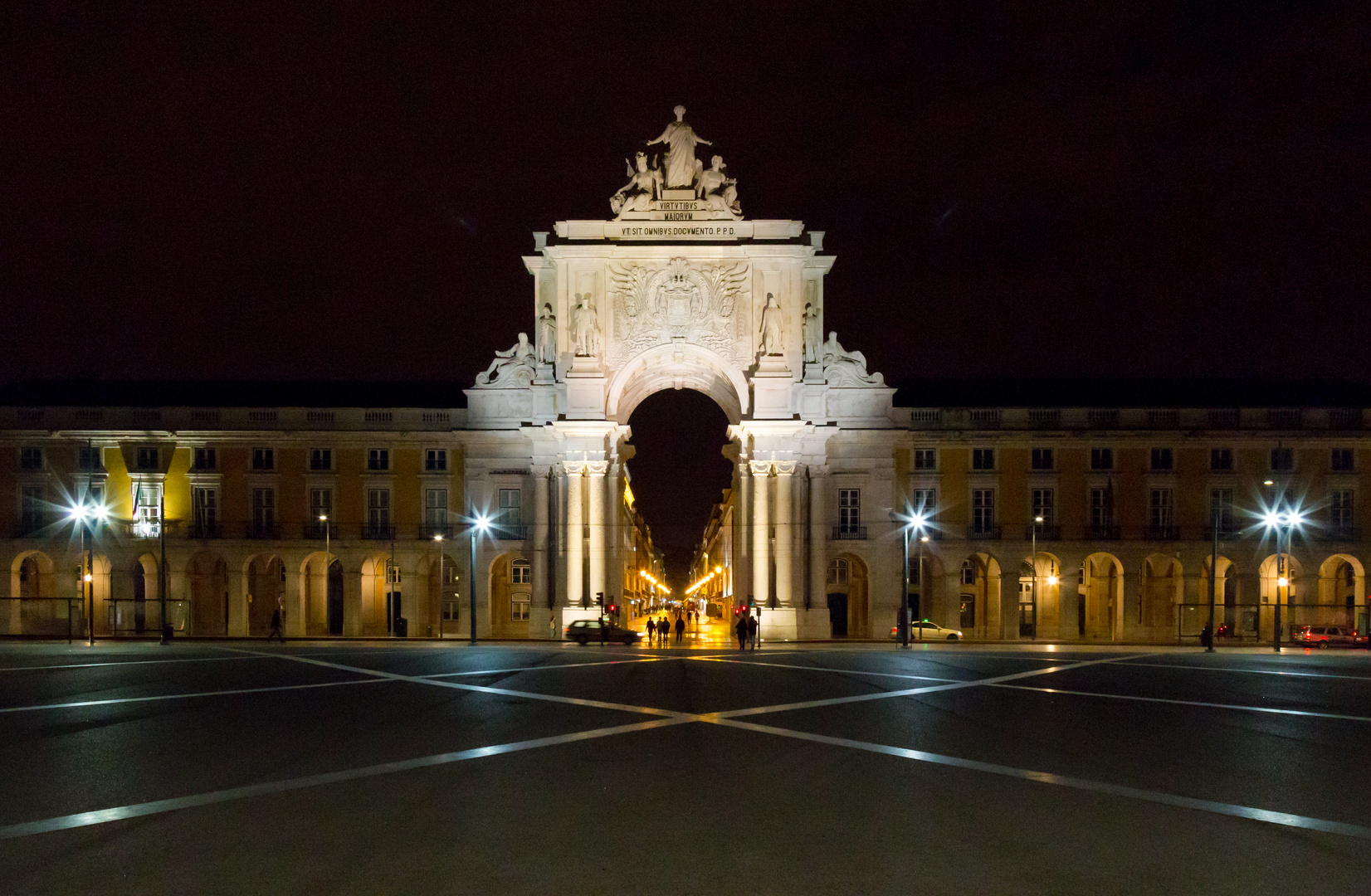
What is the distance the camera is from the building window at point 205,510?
6031 centimetres

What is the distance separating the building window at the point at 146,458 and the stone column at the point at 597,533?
2250 cm

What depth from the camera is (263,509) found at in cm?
6075

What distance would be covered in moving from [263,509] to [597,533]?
17845 mm

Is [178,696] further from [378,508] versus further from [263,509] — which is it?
[263,509]

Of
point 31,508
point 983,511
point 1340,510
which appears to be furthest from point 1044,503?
point 31,508

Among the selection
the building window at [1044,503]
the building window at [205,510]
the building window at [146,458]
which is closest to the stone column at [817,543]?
the building window at [1044,503]

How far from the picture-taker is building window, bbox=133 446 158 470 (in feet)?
198

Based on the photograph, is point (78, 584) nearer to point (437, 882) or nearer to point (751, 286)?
point (751, 286)

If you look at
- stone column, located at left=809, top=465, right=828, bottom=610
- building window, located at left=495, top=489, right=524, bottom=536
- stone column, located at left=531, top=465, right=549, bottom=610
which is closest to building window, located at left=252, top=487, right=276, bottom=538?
building window, located at left=495, top=489, right=524, bottom=536

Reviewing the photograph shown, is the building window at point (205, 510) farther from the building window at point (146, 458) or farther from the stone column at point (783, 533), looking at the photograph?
the stone column at point (783, 533)

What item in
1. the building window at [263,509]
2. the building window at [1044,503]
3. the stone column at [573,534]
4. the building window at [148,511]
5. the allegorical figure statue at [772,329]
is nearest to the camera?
the allegorical figure statue at [772,329]

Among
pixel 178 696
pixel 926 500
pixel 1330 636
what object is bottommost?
pixel 1330 636

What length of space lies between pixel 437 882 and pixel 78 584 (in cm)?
5679

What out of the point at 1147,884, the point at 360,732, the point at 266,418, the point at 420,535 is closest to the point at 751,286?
the point at 420,535
